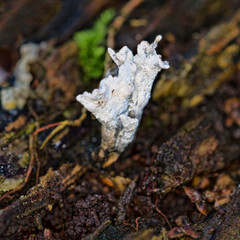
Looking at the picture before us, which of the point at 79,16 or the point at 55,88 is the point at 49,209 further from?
the point at 79,16

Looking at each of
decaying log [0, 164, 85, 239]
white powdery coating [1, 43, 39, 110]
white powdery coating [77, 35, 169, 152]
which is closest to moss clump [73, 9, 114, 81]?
white powdery coating [1, 43, 39, 110]

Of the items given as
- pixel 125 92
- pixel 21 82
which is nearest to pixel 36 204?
pixel 125 92

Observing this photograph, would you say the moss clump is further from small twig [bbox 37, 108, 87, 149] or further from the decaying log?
the decaying log

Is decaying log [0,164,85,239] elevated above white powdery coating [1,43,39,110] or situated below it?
below

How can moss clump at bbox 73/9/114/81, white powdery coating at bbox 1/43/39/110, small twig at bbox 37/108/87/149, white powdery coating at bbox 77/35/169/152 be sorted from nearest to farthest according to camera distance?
white powdery coating at bbox 77/35/169/152
small twig at bbox 37/108/87/149
white powdery coating at bbox 1/43/39/110
moss clump at bbox 73/9/114/81

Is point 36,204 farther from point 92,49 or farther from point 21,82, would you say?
point 92,49

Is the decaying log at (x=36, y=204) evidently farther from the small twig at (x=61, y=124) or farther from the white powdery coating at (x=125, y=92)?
the white powdery coating at (x=125, y=92)
